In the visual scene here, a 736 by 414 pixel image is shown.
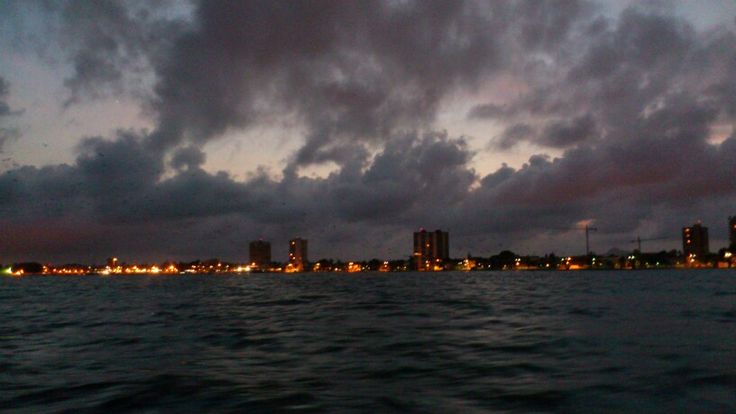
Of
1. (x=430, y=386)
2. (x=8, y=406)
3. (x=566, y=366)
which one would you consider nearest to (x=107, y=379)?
(x=8, y=406)

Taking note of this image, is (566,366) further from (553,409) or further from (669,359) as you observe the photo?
(553,409)

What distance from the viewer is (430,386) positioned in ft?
46.3

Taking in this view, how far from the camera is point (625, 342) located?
20797 mm

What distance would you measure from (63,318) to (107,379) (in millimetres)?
23439

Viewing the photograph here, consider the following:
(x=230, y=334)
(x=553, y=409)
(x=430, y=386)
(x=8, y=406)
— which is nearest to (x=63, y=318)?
(x=230, y=334)

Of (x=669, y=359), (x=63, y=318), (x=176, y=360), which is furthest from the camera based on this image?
(x=63, y=318)

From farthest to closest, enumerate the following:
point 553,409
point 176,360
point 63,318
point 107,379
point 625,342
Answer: point 63,318 < point 625,342 < point 176,360 < point 107,379 < point 553,409

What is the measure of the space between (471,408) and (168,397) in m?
6.64

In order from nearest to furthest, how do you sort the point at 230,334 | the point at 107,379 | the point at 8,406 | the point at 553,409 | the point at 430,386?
1. the point at 553,409
2. the point at 8,406
3. the point at 430,386
4. the point at 107,379
5. the point at 230,334

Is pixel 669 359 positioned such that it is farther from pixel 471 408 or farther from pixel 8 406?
pixel 8 406

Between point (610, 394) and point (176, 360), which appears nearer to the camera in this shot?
point (610, 394)

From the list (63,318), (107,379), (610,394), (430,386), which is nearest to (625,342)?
(610,394)

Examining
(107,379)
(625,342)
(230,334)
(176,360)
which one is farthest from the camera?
(230,334)

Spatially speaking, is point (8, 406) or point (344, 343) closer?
point (8, 406)
